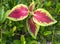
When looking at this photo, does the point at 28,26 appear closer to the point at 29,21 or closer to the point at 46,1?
the point at 29,21

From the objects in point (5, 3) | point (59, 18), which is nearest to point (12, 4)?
Answer: point (5, 3)

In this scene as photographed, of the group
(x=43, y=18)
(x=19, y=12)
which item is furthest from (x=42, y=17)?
(x=19, y=12)

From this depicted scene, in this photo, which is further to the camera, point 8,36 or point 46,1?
point 46,1

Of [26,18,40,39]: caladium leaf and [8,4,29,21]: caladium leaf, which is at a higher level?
[8,4,29,21]: caladium leaf

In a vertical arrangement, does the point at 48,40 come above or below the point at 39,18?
below

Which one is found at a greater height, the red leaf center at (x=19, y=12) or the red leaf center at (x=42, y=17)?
the red leaf center at (x=19, y=12)

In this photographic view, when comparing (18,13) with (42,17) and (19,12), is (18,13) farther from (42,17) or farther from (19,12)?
(42,17)

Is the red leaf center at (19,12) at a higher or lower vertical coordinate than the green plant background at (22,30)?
higher
